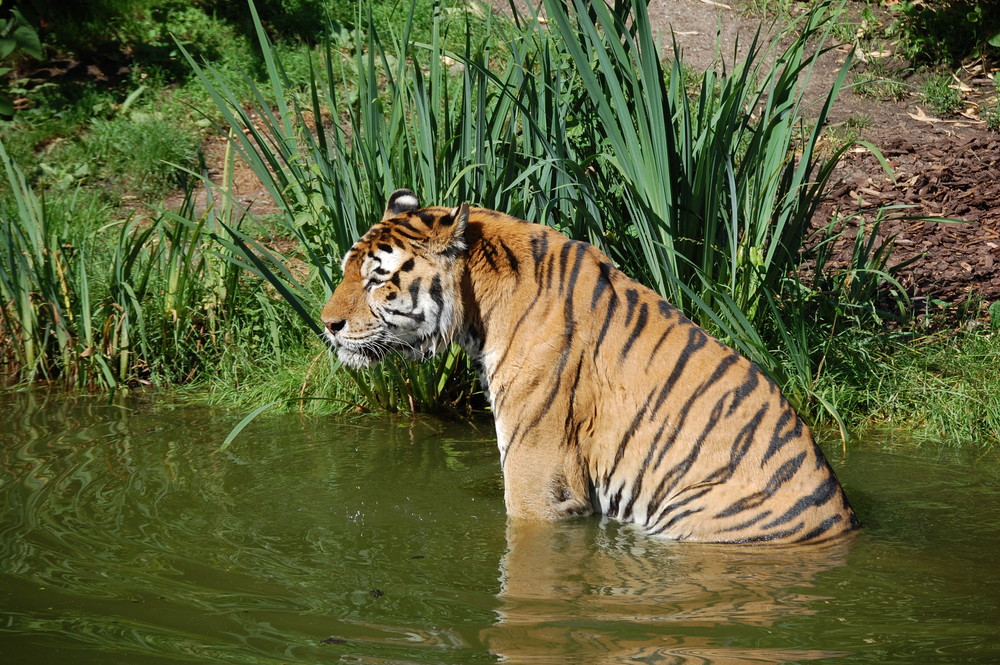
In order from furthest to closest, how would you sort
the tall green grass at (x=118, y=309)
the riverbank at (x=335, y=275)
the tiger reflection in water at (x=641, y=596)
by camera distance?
the tall green grass at (x=118, y=309) < the riverbank at (x=335, y=275) < the tiger reflection in water at (x=641, y=596)

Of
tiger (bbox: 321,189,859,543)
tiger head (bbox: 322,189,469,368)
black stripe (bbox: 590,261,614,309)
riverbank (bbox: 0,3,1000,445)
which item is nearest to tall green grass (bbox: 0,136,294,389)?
riverbank (bbox: 0,3,1000,445)

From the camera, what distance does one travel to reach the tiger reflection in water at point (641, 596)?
2.94 metres

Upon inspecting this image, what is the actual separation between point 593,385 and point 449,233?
78cm

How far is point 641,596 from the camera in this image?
335 centimetres

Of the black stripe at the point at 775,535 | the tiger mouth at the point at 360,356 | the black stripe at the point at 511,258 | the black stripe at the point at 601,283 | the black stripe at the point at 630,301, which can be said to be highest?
the black stripe at the point at 511,258

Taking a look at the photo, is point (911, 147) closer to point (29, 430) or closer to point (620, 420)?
point (620, 420)

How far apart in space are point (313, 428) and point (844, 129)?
5253mm

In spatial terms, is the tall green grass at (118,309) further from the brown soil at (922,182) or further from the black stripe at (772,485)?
the brown soil at (922,182)

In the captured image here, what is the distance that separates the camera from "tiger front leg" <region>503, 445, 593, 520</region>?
3.78 m

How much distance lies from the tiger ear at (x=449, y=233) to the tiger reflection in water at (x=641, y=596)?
41.5 inches

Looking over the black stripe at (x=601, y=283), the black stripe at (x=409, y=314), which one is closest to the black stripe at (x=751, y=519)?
the black stripe at (x=601, y=283)

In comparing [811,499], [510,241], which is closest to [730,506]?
[811,499]

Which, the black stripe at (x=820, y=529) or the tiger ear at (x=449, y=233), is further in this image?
the tiger ear at (x=449, y=233)

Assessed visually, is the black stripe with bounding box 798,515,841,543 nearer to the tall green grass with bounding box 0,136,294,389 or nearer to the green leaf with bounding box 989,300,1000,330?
the green leaf with bounding box 989,300,1000,330
